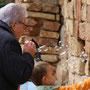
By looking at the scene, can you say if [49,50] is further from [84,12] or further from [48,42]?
[84,12]

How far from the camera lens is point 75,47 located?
4.62 m

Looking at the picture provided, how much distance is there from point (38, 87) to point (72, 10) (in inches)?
89.3

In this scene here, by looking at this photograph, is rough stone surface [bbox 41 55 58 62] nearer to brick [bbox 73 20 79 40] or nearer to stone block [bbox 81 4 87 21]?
brick [bbox 73 20 79 40]

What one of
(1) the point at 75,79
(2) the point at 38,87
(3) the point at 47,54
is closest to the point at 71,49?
(1) the point at 75,79

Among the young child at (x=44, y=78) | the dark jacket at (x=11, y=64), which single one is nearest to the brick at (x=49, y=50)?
the young child at (x=44, y=78)

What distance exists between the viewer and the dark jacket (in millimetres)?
2113

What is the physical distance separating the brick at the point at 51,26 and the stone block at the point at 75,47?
1.07m

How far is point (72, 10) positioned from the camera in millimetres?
4660

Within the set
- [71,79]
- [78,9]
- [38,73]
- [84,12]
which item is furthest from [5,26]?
[71,79]

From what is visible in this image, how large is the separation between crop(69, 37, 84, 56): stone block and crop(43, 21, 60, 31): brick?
1075mm

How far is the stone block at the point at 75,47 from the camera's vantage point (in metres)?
4.53

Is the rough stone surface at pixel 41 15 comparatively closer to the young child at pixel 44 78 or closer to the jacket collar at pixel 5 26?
the young child at pixel 44 78

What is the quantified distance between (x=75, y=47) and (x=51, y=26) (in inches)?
52.0

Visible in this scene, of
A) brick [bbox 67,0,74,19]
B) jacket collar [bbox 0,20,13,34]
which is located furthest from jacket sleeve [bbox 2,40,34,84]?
brick [bbox 67,0,74,19]
